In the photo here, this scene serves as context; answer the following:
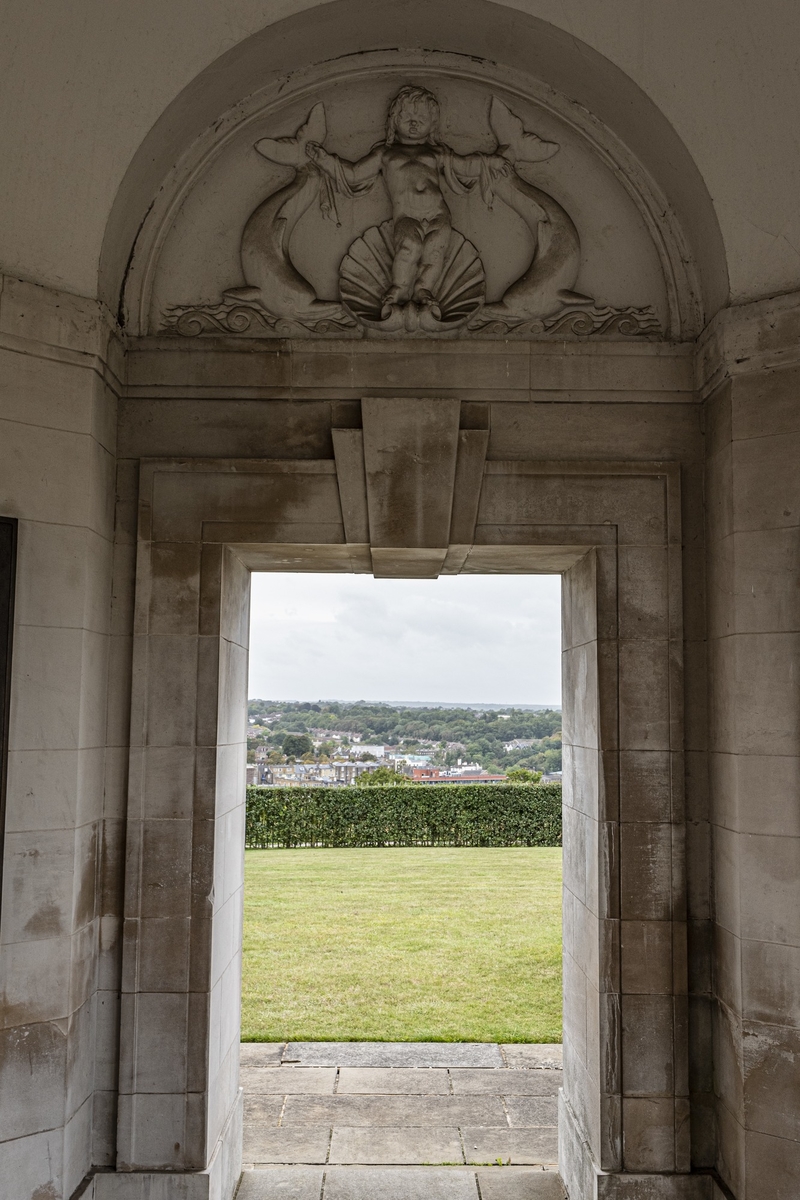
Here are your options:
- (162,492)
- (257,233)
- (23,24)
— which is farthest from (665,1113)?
(23,24)

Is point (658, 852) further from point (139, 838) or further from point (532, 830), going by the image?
point (532, 830)

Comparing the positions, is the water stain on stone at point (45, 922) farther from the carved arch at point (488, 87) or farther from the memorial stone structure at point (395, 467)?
the carved arch at point (488, 87)

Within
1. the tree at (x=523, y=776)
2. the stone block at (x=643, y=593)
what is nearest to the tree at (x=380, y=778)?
the tree at (x=523, y=776)

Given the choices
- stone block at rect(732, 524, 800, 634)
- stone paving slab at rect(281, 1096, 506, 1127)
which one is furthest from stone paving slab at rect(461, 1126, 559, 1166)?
stone block at rect(732, 524, 800, 634)

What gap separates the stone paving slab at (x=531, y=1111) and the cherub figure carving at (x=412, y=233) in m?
4.70

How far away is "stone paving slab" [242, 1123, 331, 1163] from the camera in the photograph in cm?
502

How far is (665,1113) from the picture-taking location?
401 centimetres

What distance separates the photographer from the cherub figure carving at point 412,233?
14.5 feet

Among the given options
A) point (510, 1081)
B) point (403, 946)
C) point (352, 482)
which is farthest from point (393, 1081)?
point (403, 946)

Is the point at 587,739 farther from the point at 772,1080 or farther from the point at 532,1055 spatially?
the point at 532,1055

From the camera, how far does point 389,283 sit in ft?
14.7

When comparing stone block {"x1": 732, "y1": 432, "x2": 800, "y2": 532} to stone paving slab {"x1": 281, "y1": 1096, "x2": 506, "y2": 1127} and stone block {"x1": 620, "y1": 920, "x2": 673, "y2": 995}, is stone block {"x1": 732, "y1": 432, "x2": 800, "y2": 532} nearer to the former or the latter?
stone block {"x1": 620, "y1": 920, "x2": 673, "y2": 995}

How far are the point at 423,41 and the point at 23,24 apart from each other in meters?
1.79

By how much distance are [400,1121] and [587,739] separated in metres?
2.86
